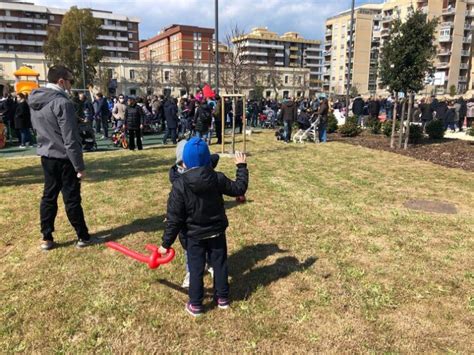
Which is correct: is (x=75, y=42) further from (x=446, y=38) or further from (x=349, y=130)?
(x=446, y=38)

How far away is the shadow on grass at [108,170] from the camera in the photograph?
877cm

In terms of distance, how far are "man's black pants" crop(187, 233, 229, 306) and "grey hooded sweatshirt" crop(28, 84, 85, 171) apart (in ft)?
6.11

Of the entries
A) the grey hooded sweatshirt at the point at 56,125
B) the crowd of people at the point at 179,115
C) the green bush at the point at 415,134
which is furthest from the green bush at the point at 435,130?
the grey hooded sweatshirt at the point at 56,125

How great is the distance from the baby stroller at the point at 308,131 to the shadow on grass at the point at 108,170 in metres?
6.19

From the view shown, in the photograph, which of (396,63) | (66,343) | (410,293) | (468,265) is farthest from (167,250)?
(396,63)

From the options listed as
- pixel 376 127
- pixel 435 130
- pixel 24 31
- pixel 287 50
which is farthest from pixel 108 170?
pixel 287 50

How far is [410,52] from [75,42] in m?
53.4

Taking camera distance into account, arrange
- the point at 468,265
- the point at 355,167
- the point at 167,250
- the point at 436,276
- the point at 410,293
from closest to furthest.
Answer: the point at 167,250 < the point at 410,293 < the point at 436,276 < the point at 468,265 < the point at 355,167

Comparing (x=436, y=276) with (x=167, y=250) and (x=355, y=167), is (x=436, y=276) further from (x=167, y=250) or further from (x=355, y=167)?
(x=355, y=167)

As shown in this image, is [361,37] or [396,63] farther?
[361,37]

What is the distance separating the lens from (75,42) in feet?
181

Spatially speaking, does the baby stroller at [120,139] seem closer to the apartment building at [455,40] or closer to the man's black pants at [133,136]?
the man's black pants at [133,136]

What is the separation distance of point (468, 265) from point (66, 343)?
4.25 m

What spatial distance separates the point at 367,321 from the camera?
11.2 ft
